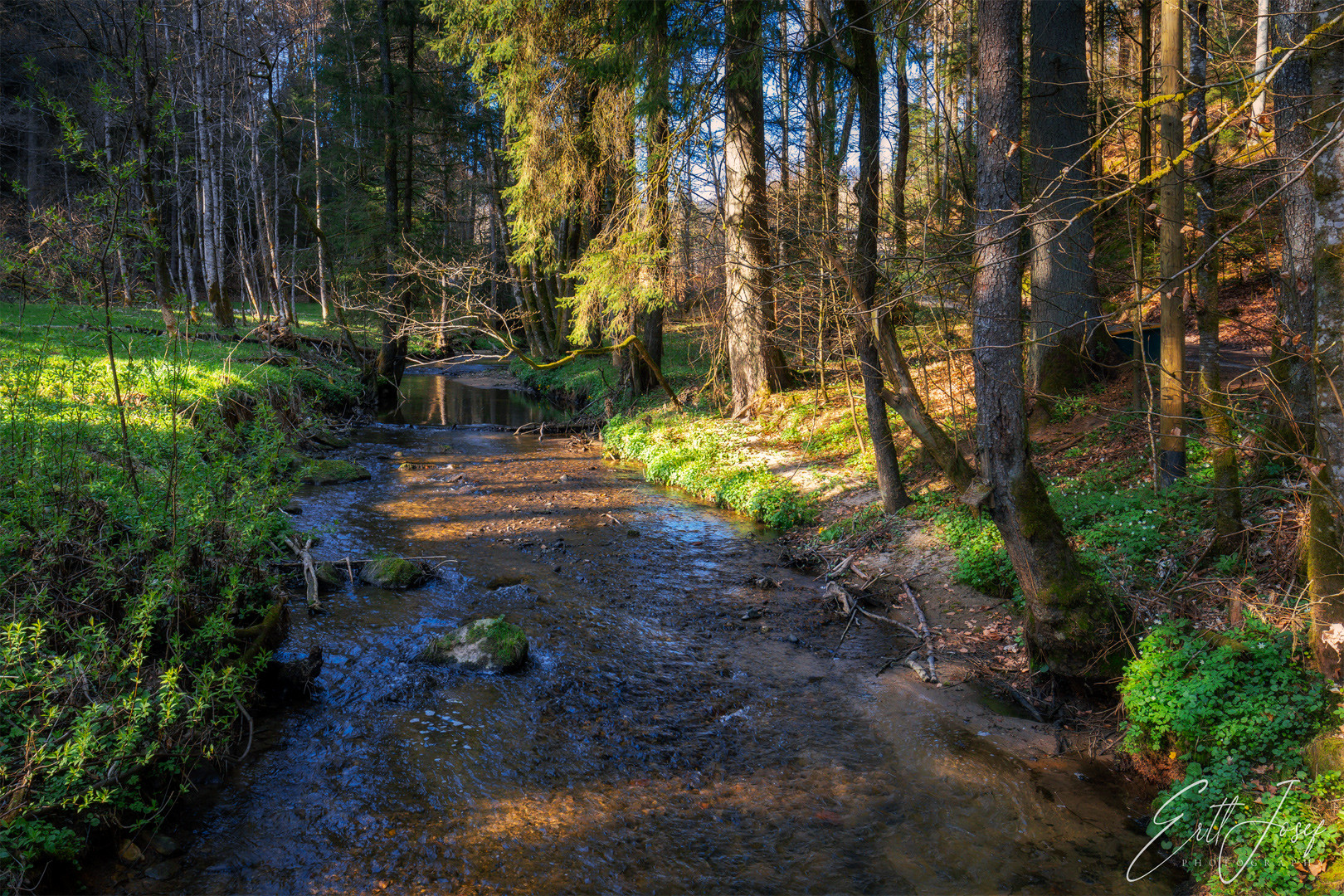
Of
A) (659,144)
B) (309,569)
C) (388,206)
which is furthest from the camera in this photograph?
(388,206)

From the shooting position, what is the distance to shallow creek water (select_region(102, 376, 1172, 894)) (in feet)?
13.6

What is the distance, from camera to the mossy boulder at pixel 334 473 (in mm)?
12516

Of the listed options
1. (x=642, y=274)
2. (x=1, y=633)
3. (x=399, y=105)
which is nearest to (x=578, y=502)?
(x=642, y=274)

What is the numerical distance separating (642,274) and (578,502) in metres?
4.21

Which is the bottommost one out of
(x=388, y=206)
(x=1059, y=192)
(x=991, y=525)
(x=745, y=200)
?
(x=991, y=525)

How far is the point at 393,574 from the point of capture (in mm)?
8266

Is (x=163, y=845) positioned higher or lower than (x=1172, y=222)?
lower

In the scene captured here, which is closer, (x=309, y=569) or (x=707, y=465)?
(x=309, y=569)

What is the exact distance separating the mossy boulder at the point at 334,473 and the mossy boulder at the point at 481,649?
276 inches

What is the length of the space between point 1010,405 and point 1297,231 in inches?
78.9

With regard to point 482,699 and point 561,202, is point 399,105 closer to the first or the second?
point 561,202

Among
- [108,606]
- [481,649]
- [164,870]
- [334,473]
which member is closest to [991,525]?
[481,649]

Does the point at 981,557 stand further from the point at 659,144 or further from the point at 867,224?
the point at 659,144

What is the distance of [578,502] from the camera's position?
12.1 m
